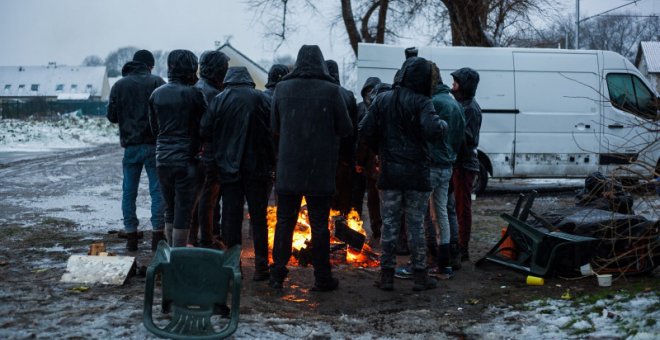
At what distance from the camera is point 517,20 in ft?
66.4

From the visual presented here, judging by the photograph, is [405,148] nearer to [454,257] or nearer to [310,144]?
[310,144]

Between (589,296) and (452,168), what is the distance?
2028mm

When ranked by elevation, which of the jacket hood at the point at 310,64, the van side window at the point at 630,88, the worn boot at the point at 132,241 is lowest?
the worn boot at the point at 132,241

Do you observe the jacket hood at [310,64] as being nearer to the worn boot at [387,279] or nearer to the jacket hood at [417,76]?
the jacket hood at [417,76]

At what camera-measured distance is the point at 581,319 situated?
5168 millimetres

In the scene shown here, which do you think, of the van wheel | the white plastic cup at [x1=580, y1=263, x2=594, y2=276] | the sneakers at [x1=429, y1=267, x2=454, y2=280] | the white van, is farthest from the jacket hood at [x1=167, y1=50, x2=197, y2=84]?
the van wheel

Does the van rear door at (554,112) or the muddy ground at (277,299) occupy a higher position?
the van rear door at (554,112)

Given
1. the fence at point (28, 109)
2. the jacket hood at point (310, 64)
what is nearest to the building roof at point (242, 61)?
the jacket hood at point (310, 64)

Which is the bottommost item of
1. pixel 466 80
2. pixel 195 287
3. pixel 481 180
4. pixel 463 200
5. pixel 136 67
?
pixel 195 287

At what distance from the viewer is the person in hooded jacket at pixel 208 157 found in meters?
6.73

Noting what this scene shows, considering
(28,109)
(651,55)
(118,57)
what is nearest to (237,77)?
(28,109)

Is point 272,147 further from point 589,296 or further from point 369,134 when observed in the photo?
point 589,296

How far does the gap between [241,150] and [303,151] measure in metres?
0.65

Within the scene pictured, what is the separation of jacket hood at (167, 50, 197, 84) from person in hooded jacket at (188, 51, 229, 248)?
194mm
